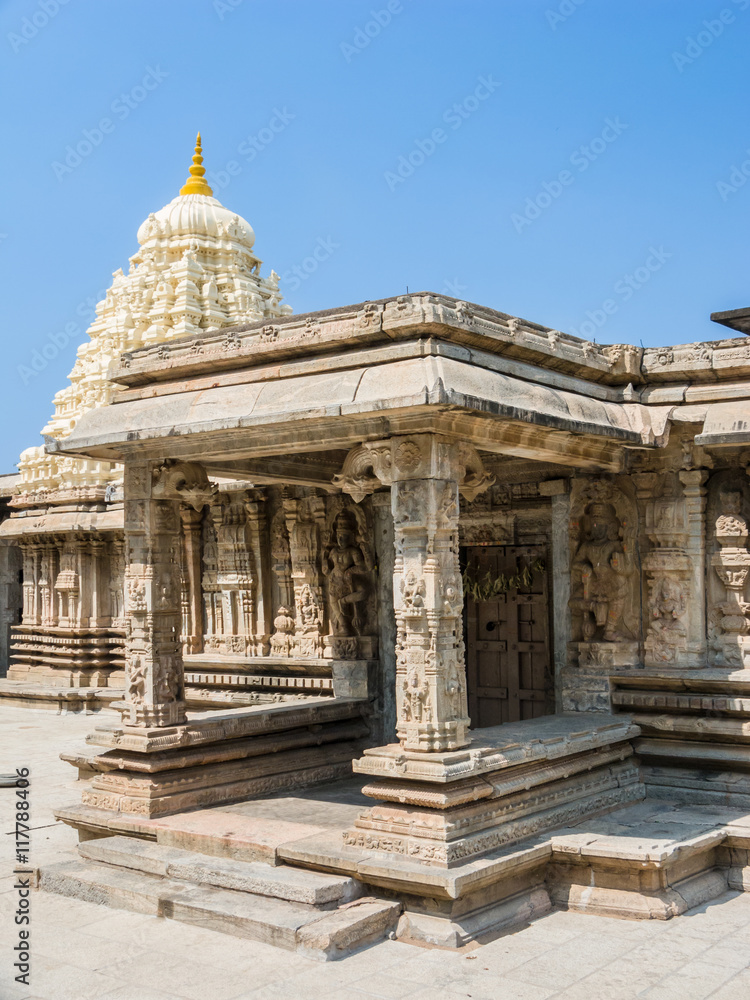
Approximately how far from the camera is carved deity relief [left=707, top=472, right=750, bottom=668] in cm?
742

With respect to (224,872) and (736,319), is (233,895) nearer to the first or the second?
(224,872)

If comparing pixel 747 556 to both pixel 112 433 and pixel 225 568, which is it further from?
pixel 225 568

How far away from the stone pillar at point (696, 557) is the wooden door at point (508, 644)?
1298 millimetres

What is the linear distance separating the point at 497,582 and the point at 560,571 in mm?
829

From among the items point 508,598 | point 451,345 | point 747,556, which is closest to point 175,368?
point 451,345

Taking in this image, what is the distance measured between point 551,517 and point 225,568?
3.73 m

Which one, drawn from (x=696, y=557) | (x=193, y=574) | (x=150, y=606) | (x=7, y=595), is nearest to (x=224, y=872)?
(x=150, y=606)

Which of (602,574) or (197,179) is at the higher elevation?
(197,179)

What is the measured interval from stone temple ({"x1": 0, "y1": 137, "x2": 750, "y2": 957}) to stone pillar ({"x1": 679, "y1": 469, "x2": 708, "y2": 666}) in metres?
0.02

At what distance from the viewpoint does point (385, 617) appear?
871 centimetres

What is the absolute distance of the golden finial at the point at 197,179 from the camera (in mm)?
18875

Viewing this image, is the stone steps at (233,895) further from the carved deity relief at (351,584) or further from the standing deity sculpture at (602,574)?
the standing deity sculpture at (602,574)

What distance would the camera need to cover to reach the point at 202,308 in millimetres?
17125

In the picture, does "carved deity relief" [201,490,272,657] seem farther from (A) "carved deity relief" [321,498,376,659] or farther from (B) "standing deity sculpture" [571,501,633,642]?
(B) "standing deity sculpture" [571,501,633,642]
